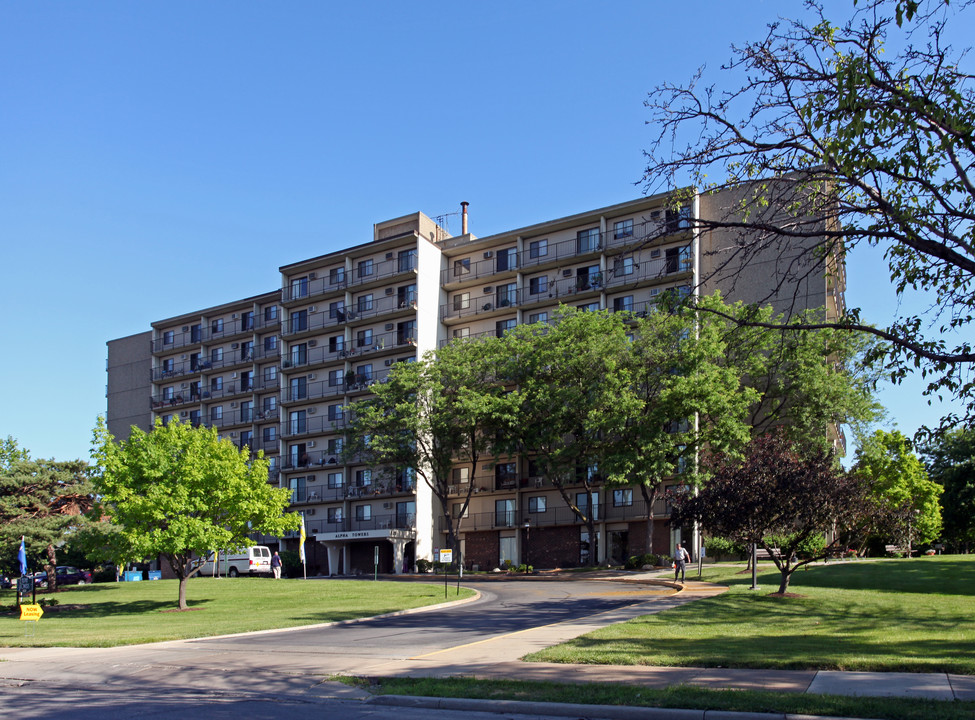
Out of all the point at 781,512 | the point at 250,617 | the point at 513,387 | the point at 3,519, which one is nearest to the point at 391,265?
the point at 513,387

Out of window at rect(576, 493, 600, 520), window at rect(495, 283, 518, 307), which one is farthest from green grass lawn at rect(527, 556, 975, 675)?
window at rect(495, 283, 518, 307)

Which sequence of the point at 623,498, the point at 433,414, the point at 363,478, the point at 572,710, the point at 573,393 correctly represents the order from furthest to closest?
the point at 363,478, the point at 623,498, the point at 433,414, the point at 573,393, the point at 572,710

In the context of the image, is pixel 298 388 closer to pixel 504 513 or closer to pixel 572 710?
pixel 504 513

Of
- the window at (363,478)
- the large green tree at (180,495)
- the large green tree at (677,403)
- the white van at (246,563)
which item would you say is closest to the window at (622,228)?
the large green tree at (677,403)

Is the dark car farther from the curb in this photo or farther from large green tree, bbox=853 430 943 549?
the curb

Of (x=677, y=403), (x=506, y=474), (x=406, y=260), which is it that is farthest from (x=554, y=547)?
(x=406, y=260)

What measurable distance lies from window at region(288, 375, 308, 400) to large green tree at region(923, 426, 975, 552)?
46.2 m

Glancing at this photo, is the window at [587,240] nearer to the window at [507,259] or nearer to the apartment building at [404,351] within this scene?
the apartment building at [404,351]

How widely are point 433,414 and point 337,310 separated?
19.8 meters

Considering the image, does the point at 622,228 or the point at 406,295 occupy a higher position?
the point at 622,228

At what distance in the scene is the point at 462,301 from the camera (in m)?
65.2

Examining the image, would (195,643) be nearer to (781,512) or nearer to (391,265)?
(781,512)

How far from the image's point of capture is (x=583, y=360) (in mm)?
46500

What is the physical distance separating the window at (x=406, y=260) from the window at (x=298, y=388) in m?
12.7
